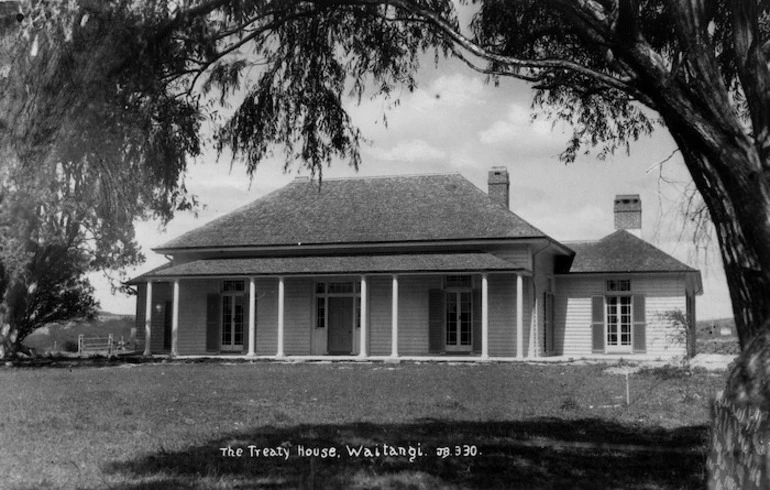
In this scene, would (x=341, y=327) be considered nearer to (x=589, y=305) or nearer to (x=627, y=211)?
(x=589, y=305)

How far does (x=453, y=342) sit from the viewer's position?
93.7ft

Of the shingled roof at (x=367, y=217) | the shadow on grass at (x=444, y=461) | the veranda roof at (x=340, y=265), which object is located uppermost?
the shingled roof at (x=367, y=217)

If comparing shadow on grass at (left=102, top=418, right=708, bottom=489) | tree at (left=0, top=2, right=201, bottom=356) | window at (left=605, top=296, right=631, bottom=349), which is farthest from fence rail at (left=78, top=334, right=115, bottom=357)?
tree at (left=0, top=2, right=201, bottom=356)

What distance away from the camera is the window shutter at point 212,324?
3070 centimetres

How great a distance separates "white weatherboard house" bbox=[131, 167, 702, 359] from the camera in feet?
92.2

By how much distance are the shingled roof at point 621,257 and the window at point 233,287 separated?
11504mm

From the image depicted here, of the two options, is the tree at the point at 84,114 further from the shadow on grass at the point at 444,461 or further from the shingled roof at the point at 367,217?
the shingled roof at the point at 367,217

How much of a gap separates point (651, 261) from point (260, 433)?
2194 centimetres

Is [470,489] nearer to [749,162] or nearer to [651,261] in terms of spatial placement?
[749,162]

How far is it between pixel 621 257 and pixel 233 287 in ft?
44.3

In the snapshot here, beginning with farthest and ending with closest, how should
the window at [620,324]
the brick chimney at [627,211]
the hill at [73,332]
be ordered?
the hill at [73,332] → the brick chimney at [627,211] → the window at [620,324]

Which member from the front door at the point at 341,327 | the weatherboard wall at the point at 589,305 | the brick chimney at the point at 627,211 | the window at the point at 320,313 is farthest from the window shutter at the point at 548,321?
the window at the point at 320,313

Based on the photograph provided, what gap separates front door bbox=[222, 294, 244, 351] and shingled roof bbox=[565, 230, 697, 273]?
38.4 feet

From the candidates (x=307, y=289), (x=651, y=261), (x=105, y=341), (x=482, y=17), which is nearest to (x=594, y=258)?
(x=651, y=261)
